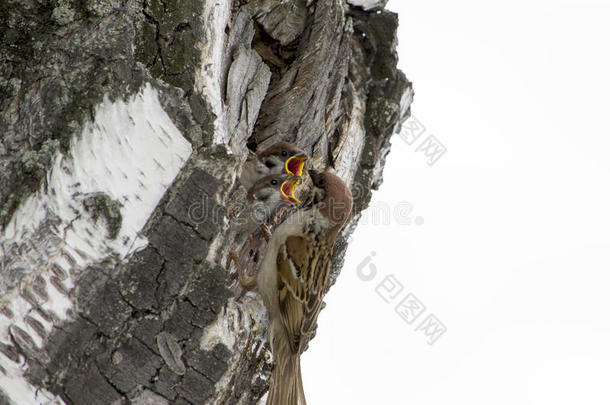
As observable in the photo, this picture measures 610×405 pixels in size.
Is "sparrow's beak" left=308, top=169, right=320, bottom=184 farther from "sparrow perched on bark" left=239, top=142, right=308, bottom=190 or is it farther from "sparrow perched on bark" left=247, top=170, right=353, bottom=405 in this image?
"sparrow perched on bark" left=239, top=142, right=308, bottom=190

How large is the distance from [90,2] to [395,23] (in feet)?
6.51

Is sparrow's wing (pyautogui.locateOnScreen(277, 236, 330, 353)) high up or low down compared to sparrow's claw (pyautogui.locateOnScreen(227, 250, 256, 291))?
up

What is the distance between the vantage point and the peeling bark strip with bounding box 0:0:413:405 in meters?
1.68

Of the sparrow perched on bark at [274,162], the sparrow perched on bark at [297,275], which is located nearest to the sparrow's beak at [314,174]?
the sparrow perched on bark at [297,275]

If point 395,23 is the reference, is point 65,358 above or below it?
below

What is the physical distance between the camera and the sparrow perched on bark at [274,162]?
341 centimetres

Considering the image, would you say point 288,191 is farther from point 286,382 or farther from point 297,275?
point 286,382

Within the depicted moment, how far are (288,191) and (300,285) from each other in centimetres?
61

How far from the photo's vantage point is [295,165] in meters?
3.52

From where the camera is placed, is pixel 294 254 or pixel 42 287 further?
pixel 294 254

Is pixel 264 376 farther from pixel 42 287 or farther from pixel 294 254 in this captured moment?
pixel 42 287

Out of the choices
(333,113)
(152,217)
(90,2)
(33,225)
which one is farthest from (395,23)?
(33,225)

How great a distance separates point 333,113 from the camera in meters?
3.30

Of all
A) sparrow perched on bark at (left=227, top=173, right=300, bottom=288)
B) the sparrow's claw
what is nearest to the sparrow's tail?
the sparrow's claw
